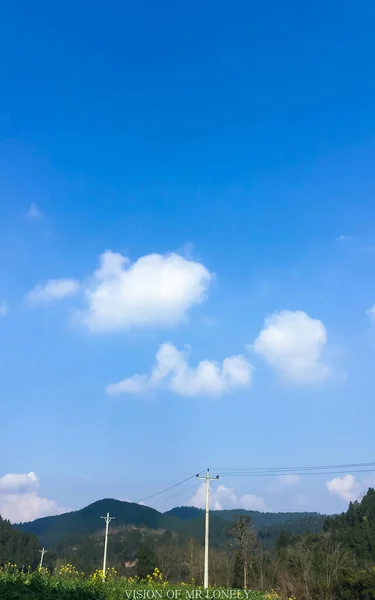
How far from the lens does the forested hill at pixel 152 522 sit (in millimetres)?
110825

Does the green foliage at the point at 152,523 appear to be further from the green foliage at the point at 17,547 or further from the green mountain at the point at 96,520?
the green foliage at the point at 17,547

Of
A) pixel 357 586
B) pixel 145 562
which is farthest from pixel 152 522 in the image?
pixel 357 586

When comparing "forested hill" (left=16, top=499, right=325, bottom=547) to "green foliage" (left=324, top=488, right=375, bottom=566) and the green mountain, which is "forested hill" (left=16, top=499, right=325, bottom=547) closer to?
the green mountain

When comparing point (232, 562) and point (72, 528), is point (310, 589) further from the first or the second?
point (72, 528)

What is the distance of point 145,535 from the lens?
10219 cm

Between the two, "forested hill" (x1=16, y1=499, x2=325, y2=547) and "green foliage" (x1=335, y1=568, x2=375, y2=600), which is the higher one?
"forested hill" (x1=16, y1=499, x2=325, y2=547)

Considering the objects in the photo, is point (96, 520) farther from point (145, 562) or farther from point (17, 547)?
point (145, 562)

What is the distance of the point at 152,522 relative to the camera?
135625mm

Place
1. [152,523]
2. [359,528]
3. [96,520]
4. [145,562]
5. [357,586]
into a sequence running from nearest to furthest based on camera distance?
1. [357,586]
2. [145,562]
3. [359,528]
4. [152,523]
5. [96,520]

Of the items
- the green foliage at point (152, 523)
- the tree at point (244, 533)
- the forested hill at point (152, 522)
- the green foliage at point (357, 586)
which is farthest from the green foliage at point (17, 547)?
the green foliage at point (357, 586)

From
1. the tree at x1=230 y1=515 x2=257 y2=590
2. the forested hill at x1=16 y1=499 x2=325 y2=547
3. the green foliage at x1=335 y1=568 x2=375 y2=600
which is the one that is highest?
the forested hill at x1=16 y1=499 x2=325 y2=547

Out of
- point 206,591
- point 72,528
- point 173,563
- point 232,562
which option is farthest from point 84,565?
point 206,591

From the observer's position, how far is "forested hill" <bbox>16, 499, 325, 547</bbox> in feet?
364

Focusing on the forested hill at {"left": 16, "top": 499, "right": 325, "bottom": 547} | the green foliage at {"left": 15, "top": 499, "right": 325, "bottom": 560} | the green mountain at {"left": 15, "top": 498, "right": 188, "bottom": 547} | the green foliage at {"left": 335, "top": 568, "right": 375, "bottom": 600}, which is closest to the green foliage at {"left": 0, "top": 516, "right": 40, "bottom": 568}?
the green foliage at {"left": 15, "top": 499, "right": 325, "bottom": 560}
